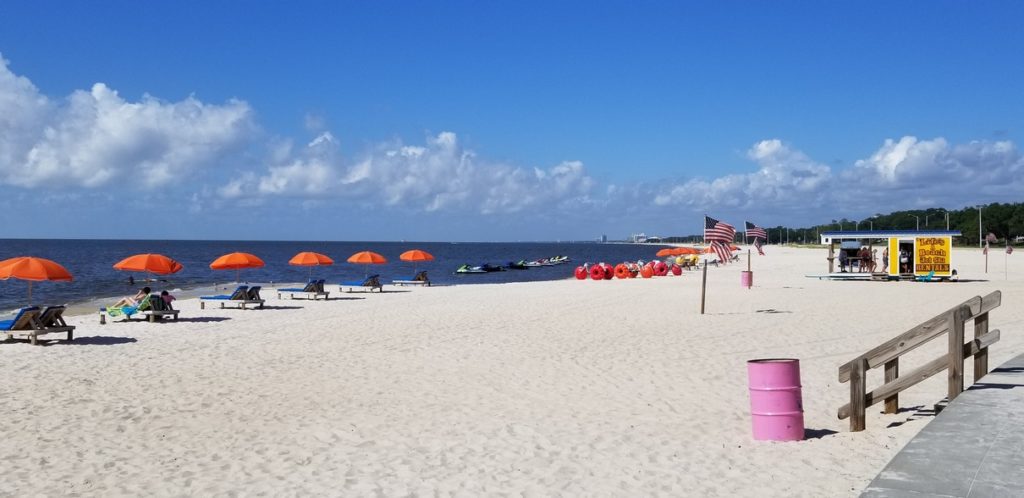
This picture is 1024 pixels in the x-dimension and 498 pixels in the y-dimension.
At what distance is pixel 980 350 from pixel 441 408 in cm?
536

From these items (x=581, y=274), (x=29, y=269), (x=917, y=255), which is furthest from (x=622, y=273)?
(x=29, y=269)

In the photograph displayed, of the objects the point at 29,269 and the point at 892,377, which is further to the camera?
the point at 29,269

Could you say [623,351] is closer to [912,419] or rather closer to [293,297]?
[912,419]

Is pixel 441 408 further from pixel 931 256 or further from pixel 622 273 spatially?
pixel 931 256

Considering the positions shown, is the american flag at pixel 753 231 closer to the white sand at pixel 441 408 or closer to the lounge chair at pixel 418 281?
the white sand at pixel 441 408

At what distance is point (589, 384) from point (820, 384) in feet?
9.34

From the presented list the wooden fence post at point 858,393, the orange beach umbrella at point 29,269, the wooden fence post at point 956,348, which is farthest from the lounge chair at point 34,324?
the wooden fence post at point 956,348

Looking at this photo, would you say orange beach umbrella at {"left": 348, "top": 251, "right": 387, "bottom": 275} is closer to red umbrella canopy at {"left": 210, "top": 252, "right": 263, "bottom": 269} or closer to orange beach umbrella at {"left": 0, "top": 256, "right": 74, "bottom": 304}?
red umbrella canopy at {"left": 210, "top": 252, "right": 263, "bottom": 269}

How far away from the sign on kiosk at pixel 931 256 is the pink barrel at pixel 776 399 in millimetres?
28075

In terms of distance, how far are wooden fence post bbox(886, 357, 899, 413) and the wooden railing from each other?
10.9 inches

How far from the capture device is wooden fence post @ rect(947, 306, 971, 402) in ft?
20.9

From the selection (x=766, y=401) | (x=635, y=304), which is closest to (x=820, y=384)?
(x=766, y=401)

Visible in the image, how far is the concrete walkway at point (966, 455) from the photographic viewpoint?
4289 millimetres

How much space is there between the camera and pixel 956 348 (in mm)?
6461
